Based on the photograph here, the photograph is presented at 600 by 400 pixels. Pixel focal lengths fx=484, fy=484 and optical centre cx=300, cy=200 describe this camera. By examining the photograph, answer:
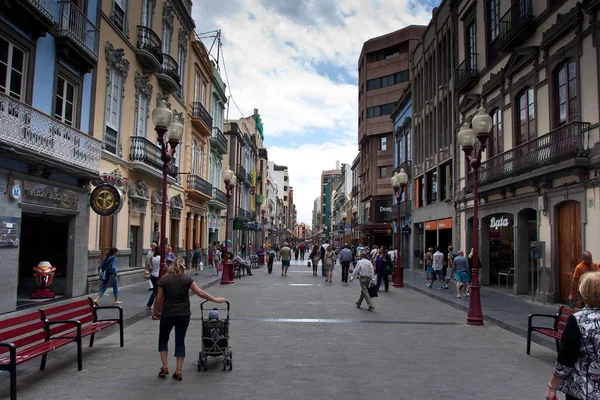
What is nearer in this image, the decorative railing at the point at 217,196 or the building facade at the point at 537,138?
the building facade at the point at 537,138

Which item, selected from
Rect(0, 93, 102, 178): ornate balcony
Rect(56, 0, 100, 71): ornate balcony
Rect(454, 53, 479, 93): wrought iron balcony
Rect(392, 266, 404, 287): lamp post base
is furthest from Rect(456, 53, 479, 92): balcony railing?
Rect(0, 93, 102, 178): ornate balcony

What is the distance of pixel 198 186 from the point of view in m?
29.0

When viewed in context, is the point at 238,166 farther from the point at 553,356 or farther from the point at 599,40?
the point at 553,356

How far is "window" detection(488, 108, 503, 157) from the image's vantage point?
18.9 m

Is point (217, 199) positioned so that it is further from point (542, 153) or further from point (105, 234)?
point (542, 153)

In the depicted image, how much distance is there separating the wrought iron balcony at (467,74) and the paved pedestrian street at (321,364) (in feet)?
42.3

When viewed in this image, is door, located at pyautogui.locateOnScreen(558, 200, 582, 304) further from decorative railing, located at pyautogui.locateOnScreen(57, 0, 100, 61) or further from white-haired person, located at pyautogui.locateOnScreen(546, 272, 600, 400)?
decorative railing, located at pyautogui.locateOnScreen(57, 0, 100, 61)

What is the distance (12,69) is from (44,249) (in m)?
5.68

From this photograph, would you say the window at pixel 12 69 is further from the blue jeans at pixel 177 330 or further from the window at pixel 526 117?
the window at pixel 526 117

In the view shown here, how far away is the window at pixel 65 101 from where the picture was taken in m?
13.6

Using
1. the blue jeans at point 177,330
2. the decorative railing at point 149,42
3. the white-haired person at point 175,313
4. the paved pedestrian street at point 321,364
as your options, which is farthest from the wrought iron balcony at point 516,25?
the blue jeans at point 177,330

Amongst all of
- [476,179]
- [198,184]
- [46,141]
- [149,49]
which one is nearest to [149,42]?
[149,49]

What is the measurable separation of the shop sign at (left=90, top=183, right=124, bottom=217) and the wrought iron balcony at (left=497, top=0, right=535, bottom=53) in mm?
13840

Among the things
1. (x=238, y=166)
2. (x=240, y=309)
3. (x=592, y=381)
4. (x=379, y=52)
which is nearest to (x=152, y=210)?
(x=240, y=309)
